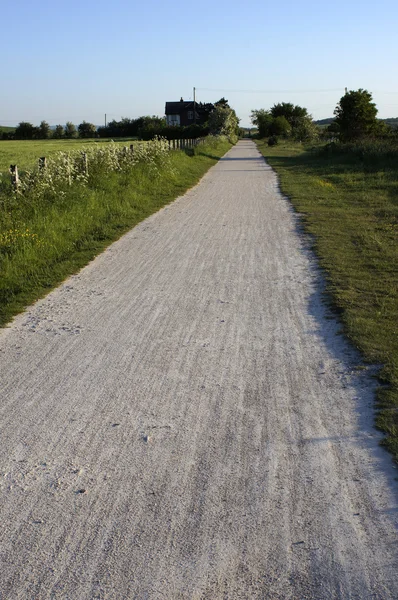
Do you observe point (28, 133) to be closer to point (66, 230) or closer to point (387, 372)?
point (66, 230)

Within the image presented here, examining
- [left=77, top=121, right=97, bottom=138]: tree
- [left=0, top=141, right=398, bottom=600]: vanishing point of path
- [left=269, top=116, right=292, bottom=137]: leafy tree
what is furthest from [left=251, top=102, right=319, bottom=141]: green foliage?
[left=0, top=141, right=398, bottom=600]: vanishing point of path

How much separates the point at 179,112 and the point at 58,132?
30436 millimetres

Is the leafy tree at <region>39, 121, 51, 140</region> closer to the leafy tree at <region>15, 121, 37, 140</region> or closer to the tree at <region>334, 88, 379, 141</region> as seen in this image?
the leafy tree at <region>15, 121, 37, 140</region>

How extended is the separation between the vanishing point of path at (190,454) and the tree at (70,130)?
109981mm

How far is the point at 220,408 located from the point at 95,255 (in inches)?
237

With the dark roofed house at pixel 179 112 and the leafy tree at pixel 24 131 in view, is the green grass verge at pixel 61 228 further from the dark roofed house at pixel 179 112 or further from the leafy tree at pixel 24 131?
the dark roofed house at pixel 179 112

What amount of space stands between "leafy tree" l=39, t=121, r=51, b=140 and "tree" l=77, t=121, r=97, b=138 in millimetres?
5895

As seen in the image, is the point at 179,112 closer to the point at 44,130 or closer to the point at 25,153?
the point at 44,130

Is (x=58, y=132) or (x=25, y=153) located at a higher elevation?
(x=58, y=132)

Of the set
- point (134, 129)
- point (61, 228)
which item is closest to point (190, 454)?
point (61, 228)

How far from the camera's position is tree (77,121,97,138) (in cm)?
11450

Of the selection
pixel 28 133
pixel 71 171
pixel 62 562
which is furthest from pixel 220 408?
pixel 28 133

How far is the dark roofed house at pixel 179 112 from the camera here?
13025cm

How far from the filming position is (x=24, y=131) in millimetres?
105938
